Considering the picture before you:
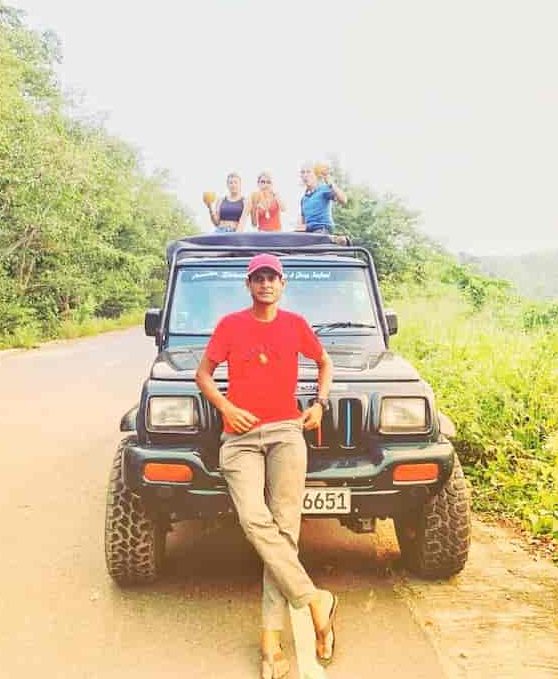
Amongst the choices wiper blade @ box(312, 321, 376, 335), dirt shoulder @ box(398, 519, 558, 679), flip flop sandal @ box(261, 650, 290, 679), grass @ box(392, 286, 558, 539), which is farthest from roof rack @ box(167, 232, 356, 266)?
flip flop sandal @ box(261, 650, 290, 679)

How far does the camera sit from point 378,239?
79.2 ft

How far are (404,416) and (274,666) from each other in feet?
4.45

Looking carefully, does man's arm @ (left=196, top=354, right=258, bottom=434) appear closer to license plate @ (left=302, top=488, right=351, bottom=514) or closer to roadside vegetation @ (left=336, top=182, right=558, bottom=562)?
license plate @ (left=302, top=488, right=351, bottom=514)

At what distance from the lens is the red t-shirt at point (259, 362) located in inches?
148

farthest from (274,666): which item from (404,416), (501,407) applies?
(501,407)

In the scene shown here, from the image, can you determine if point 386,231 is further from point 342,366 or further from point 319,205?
point 342,366

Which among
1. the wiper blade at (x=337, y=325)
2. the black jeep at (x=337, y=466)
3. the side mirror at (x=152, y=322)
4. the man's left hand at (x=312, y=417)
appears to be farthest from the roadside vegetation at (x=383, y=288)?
the side mirror at (x=152, y=322)

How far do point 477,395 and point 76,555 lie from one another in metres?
3.53

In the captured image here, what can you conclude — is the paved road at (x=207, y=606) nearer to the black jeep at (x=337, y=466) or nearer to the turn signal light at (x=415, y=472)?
the black jeep at (x=337, y=466)

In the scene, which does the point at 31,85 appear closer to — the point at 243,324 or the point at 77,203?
the point at 77,203

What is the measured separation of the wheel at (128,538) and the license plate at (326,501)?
855 mm

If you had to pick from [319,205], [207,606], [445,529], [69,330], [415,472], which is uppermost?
[319,205]

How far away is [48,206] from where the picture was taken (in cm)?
2359

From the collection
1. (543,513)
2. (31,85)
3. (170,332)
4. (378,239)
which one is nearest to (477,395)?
(543,513)
